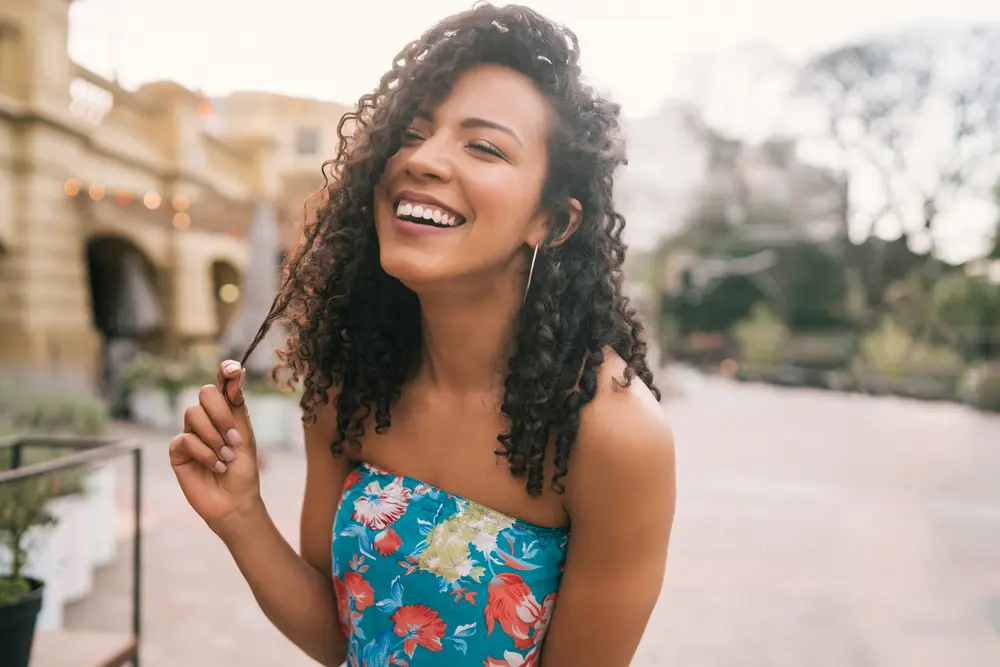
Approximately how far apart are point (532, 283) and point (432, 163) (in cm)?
23

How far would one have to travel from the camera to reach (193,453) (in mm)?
1056

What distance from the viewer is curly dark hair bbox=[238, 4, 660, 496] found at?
104 centimetres

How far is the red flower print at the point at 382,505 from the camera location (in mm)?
1097

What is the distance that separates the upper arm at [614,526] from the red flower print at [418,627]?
0.16 metres

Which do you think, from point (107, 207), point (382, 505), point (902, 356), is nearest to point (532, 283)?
point (382, 505)

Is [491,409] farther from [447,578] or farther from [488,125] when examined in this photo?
[488,125]

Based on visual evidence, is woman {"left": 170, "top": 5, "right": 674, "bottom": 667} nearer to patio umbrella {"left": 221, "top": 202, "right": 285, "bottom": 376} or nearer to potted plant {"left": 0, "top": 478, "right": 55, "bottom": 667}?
potted plant {"left": 0, "top": 478, "right": 55, "bottom": 667}

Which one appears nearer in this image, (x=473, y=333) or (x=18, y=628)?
(x=473, y=333)

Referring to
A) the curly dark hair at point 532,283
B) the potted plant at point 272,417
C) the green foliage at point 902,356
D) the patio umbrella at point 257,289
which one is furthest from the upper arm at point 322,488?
the green foliage at point 902,356

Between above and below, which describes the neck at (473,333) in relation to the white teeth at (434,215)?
below

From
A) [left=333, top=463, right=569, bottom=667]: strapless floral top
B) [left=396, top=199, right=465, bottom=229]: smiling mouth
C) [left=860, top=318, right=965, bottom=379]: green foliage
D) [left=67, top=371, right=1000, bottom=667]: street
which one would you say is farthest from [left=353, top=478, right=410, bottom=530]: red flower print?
[left=860, top=318, right=965, bottom=379]: green foliage

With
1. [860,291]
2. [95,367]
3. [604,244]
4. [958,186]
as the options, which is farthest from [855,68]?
[604,244]

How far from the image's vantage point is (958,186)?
898 inches

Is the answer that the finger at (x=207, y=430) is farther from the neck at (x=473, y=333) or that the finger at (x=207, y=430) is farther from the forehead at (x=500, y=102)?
the forehead at (x=500, y=102)
